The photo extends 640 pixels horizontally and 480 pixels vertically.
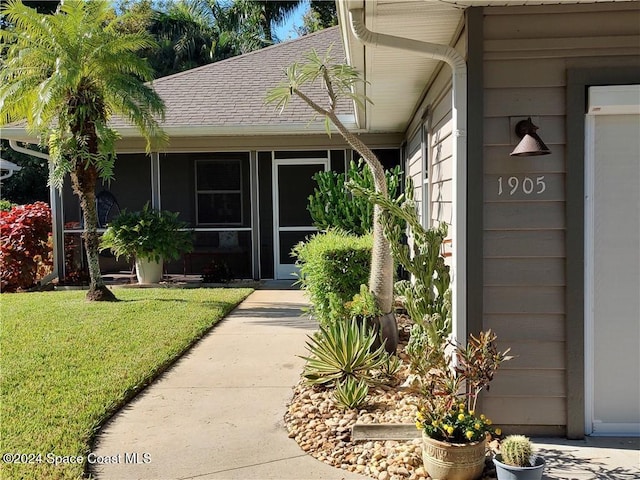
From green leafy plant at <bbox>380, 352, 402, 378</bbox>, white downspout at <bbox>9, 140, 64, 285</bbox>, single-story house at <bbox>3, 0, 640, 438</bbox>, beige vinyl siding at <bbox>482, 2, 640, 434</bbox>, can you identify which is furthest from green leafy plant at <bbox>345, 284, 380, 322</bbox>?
white downspout at <bbox>9, 140, 64, 285</bbox>

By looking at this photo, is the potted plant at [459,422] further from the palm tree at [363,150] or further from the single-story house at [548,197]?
the palm tree at [363,150]

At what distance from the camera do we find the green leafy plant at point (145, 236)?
1051 centimetres

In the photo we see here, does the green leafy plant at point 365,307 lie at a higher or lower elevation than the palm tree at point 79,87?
lower

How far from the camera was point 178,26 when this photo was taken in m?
27.3

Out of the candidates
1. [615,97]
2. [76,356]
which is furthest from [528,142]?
[76,356]

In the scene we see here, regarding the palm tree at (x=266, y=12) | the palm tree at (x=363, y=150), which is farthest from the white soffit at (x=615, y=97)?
the palm tree at (x=266, y=12)

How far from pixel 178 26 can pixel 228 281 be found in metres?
19.8

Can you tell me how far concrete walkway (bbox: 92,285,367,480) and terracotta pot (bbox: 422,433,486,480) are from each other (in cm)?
49

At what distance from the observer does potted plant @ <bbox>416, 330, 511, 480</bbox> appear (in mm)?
3271

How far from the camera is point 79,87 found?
863cm

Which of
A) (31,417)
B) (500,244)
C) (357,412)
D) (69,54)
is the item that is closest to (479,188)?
(500,244)

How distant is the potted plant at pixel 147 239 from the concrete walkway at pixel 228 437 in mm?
4820

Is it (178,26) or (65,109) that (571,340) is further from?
(178,26)

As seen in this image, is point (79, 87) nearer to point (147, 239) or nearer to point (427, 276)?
point (147, 239)
